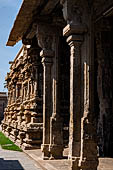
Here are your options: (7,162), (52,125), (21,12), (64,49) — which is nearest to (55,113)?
(52,125)

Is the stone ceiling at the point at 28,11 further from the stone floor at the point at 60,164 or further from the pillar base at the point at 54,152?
the stone floor at the point at 60,164

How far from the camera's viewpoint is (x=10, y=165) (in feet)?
31.4

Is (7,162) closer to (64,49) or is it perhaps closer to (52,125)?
(52,125)

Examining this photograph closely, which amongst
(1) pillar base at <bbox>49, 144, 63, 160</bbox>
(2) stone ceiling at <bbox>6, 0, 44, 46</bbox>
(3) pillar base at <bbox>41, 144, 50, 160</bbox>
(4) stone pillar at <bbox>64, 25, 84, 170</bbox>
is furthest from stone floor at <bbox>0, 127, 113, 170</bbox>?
(2) stone ceiling at <bbox>6, 0, 44, 46</bbox>

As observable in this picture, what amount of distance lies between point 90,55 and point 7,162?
478 centimetres

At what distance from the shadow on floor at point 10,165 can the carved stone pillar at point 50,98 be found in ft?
2.84

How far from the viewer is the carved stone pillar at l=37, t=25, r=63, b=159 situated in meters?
9.91

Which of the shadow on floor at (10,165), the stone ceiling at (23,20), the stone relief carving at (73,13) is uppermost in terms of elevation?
the stone ceiling at (23,20)

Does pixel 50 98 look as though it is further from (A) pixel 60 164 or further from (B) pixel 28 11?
(B) pixel 28 11

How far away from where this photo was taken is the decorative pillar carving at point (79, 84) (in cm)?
694

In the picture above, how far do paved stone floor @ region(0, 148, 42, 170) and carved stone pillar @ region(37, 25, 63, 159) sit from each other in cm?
63

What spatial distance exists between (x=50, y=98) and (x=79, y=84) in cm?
327

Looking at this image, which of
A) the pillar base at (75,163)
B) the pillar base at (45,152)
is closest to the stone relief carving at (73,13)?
the pillar base at (75,163)

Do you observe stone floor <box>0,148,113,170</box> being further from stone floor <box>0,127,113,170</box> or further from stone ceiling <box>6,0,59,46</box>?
stone ceiling <box>6,0,59,46</box>
